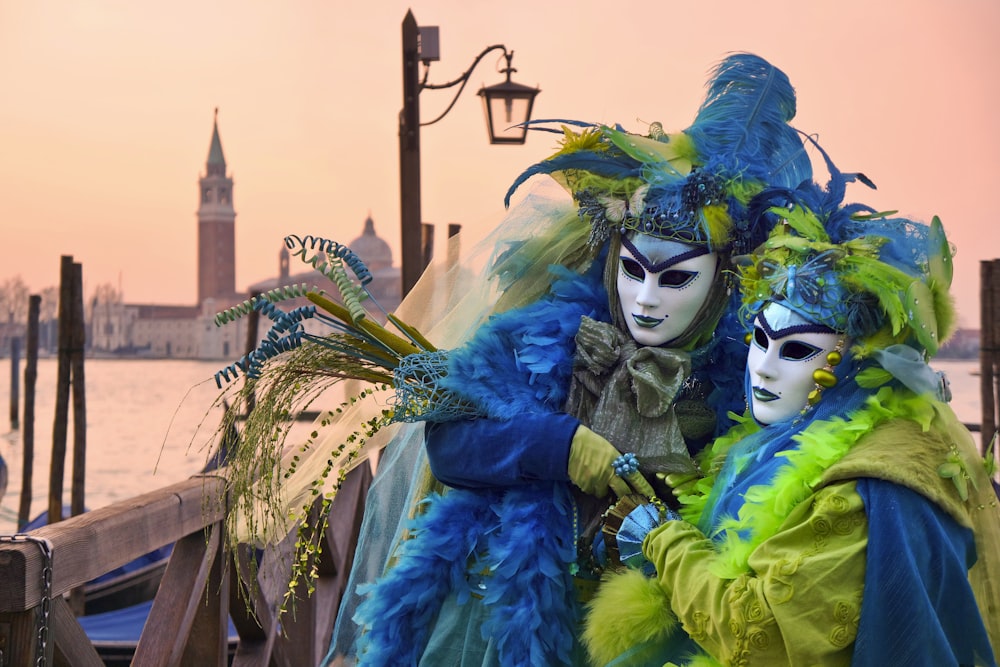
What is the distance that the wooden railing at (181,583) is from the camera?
197cm

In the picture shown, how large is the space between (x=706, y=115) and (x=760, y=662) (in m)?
1.32

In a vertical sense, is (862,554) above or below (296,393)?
below

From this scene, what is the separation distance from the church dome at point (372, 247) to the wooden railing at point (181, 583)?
140 ft

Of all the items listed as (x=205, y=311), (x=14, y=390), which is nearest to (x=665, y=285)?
(x=14, y=390)

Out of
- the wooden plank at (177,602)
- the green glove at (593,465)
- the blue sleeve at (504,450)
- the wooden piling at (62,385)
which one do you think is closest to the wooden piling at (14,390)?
the wooden piling at (62,385)

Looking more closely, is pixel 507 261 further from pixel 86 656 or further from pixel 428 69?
pixel 428 69

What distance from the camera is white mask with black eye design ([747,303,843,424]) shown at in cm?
194

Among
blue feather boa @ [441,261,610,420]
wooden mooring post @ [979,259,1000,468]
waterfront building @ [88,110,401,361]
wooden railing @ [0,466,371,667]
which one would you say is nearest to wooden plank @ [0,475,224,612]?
wooden railing @ [0,466,371,667]

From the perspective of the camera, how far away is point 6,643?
196cm

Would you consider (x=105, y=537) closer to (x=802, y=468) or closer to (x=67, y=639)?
(x=67, y=639)

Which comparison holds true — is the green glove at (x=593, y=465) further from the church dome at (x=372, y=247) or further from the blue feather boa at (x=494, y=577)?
the church dome at (x=372, y=247)

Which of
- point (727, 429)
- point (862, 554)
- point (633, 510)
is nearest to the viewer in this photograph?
point (862, 554)

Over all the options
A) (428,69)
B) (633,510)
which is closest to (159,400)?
(428,69)

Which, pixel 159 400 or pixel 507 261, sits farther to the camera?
pixel 159 400
